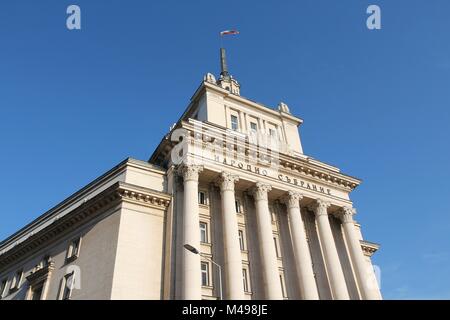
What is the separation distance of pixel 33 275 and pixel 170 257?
54.9 ft

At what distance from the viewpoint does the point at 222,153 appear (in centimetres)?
3978

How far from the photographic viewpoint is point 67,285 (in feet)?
119

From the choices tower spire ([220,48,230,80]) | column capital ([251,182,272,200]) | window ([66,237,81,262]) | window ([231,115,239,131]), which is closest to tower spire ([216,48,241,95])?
tower spire ([220,48,230,80])

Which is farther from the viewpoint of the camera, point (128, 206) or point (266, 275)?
point (128, 206)

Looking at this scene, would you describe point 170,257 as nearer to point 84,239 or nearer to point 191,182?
point 191,182

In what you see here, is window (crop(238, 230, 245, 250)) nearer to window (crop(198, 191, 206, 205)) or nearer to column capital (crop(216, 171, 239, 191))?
column capital (crop(216, 171, 239, 191))

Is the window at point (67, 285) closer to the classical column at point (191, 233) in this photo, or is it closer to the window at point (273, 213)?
the classical column at point (191, 233)

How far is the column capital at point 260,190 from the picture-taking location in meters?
39.1

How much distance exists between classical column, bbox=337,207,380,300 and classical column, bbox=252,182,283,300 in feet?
32.2

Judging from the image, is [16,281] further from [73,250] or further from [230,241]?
[230,241]

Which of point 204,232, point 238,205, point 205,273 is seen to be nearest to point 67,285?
point 205,273

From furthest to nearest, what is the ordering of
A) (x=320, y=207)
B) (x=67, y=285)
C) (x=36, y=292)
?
(x=320, y=207) → (x=36, y=292) → (x=67, y=285)

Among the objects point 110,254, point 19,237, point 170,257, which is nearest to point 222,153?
point 170,257

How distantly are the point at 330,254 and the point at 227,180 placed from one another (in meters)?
12.8
